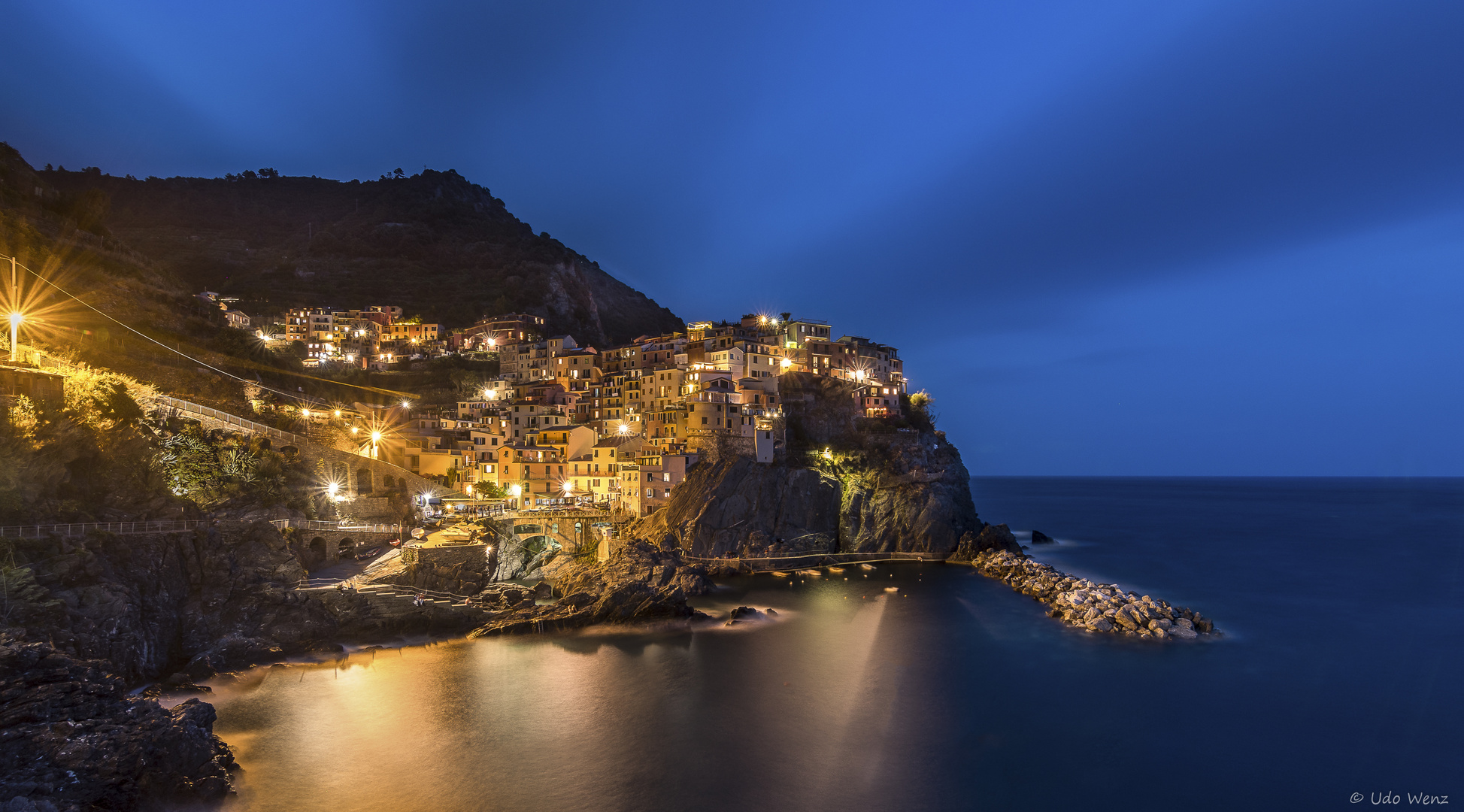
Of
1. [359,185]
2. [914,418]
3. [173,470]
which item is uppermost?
[359,185]

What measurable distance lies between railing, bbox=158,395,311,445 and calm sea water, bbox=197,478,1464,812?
16.0 metres

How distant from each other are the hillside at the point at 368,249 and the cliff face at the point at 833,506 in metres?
44.9

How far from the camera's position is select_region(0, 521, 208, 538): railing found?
20.9 metres

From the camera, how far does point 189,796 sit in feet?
49.5

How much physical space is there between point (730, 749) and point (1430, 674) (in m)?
26.8

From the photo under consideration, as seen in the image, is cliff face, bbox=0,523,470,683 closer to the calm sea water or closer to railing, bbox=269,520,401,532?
railing, bbox=269,520,401,532

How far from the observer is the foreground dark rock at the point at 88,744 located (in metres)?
13.2

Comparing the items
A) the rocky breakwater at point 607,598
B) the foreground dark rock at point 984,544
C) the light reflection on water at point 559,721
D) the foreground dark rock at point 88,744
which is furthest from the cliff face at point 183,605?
the foreground dark rock at point 984,544

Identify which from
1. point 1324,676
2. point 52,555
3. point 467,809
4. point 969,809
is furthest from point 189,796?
point 1324,676

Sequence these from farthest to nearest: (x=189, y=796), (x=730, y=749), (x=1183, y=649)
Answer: (x=1183, y=649) → (x=730, y=749) → (x=189, y=796)

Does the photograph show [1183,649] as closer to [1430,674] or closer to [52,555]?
[1430,674]

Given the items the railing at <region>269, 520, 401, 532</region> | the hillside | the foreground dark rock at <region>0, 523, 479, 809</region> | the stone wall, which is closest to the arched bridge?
the railing at <region>269, 520, 401, 532</region>

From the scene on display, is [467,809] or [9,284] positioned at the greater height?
[9,284]

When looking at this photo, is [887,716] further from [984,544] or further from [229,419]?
[229,419]
